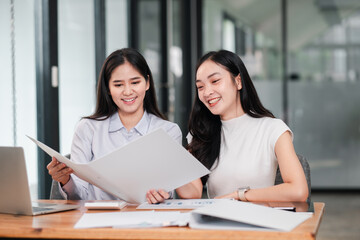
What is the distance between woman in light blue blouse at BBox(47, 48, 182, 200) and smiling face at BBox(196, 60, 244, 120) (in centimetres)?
20

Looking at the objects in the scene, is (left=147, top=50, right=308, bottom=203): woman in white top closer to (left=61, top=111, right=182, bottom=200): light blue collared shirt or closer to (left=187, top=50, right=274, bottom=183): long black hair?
(left=187, top=50, right=274, bottom=183): long black hair

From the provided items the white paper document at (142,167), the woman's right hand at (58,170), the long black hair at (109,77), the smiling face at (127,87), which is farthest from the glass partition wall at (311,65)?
the white paper document at (142,167)

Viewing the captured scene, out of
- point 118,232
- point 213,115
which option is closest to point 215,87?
point 213,115

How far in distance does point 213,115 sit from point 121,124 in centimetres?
39

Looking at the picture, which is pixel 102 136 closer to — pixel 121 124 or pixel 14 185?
pixel 121 124

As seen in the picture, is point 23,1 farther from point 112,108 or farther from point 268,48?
point 268,48

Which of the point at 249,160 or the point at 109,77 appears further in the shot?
the point at 109,77

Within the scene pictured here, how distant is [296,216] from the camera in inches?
54.4

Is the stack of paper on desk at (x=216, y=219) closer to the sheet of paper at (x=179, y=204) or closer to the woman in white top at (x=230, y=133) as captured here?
the sheet of paper at (x=179, y=204)

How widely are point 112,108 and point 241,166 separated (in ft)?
1.97

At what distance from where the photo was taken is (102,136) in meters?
2.15

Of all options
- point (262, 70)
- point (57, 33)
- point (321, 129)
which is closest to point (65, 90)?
point (57, 33)

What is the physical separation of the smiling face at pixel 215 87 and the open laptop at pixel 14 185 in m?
0.76

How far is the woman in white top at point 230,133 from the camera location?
202 cm
